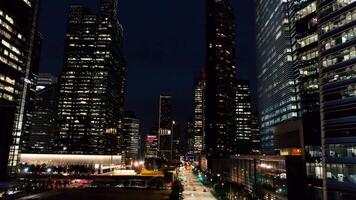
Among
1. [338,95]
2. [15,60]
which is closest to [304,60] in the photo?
[338,95]

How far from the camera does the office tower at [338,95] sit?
73.6 m

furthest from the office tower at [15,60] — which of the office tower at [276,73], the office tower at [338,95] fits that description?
the office tower at [276,73]

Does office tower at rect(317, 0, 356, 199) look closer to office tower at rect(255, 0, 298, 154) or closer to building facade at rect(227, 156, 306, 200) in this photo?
building facade at rect(227, 156, 306, 200)

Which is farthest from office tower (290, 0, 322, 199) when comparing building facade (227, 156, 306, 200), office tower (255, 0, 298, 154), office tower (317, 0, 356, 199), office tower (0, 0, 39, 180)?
office tower (0, 0, 39, 180)

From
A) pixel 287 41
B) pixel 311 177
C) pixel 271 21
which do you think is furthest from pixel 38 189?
pixel 271 21

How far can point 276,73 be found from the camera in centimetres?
17175

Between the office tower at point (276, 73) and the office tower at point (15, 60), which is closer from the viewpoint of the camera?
the office tower at point (15, 60)

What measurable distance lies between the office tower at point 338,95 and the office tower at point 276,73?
6383 cm

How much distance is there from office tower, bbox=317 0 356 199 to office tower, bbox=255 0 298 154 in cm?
6383

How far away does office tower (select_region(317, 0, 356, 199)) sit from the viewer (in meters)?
73.6

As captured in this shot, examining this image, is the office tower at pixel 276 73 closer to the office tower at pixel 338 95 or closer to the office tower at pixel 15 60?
the office tower at pixel 338 95

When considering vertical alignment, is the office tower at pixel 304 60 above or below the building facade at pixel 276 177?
above

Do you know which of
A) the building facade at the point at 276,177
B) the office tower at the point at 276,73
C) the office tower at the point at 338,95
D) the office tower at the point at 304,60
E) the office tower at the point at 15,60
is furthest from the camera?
the office tower at the point at 276,73

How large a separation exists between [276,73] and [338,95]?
9376 centimetres
